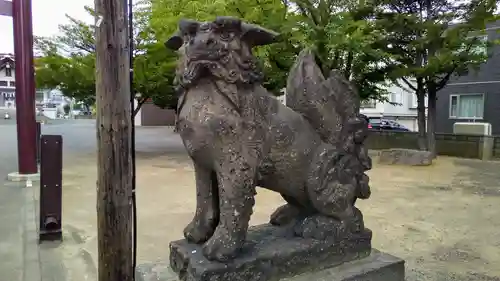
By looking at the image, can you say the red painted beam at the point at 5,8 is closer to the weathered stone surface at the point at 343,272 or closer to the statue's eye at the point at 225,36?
the weathered stone surface at the point at 343,272

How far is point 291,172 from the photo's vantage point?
2.00 metres

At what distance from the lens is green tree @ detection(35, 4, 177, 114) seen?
8930 millimetres

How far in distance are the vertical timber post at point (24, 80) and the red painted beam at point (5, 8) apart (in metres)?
0.11

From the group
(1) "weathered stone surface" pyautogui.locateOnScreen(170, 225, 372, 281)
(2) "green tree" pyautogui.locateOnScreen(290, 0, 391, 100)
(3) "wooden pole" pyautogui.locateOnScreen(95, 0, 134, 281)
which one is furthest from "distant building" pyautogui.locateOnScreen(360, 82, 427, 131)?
(3) "wooden pole" pyautogui.locateOnScreen(95, 0, 134, 281)

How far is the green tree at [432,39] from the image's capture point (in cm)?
891

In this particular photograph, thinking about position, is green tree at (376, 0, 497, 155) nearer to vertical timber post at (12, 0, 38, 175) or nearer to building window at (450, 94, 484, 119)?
building window at (450, 94, 484, 119)

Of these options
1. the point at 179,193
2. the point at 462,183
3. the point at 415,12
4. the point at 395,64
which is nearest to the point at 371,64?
the point at 395,64

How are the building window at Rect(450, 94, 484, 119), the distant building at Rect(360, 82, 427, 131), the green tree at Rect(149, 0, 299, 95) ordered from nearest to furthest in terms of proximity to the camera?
the green tree at Rect(149, 0, 299, 95)
the building window at Rect(450, 94, 484, 119)
the distant building at Rect(360, 82, 427, 131)

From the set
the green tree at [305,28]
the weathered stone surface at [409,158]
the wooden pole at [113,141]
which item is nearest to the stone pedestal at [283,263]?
the wooden pole at [113,141]

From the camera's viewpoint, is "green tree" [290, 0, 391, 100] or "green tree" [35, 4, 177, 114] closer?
"green tree" [290, 0, 391, 100]

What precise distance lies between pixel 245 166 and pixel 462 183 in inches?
251

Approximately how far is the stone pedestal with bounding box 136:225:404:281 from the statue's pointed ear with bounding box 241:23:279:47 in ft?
3.10

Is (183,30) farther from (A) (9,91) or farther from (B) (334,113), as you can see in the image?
(A) (9,91)

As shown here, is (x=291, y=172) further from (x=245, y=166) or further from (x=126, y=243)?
(x=126, y=243)
